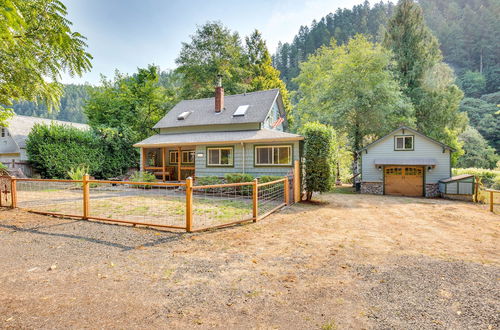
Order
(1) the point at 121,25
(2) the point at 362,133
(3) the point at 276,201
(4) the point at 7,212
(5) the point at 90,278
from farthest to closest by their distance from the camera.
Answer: (2) the point at 362,133
(1) the point at 121,25
(3) the point at 276,201
(4) the point at 7,212
(5) the point at 90,278

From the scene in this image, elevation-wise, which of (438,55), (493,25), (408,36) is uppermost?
(493,25)

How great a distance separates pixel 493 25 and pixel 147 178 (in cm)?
7007

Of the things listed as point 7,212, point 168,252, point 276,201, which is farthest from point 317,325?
point 7,212

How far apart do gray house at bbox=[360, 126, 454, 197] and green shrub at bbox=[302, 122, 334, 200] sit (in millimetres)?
7578

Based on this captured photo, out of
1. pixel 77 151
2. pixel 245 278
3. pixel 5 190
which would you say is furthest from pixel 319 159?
pixel 77 151

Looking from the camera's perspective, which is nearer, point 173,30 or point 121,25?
point 121,25

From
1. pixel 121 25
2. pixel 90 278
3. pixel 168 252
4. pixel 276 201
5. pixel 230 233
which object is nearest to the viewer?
pixel 90 278

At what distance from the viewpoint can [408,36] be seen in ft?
74.8

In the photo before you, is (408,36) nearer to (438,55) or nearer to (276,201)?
(438,55)

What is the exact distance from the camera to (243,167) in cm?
1438

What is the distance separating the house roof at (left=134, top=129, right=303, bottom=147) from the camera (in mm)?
13492

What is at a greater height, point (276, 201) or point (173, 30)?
point (173, 30)

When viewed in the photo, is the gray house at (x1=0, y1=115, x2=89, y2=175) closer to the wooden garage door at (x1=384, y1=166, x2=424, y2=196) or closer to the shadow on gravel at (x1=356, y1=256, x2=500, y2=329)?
the shadow on gravel at (x1=356, y1=256, x2=500, y2=329)

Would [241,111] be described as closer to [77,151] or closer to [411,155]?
[411,155]
